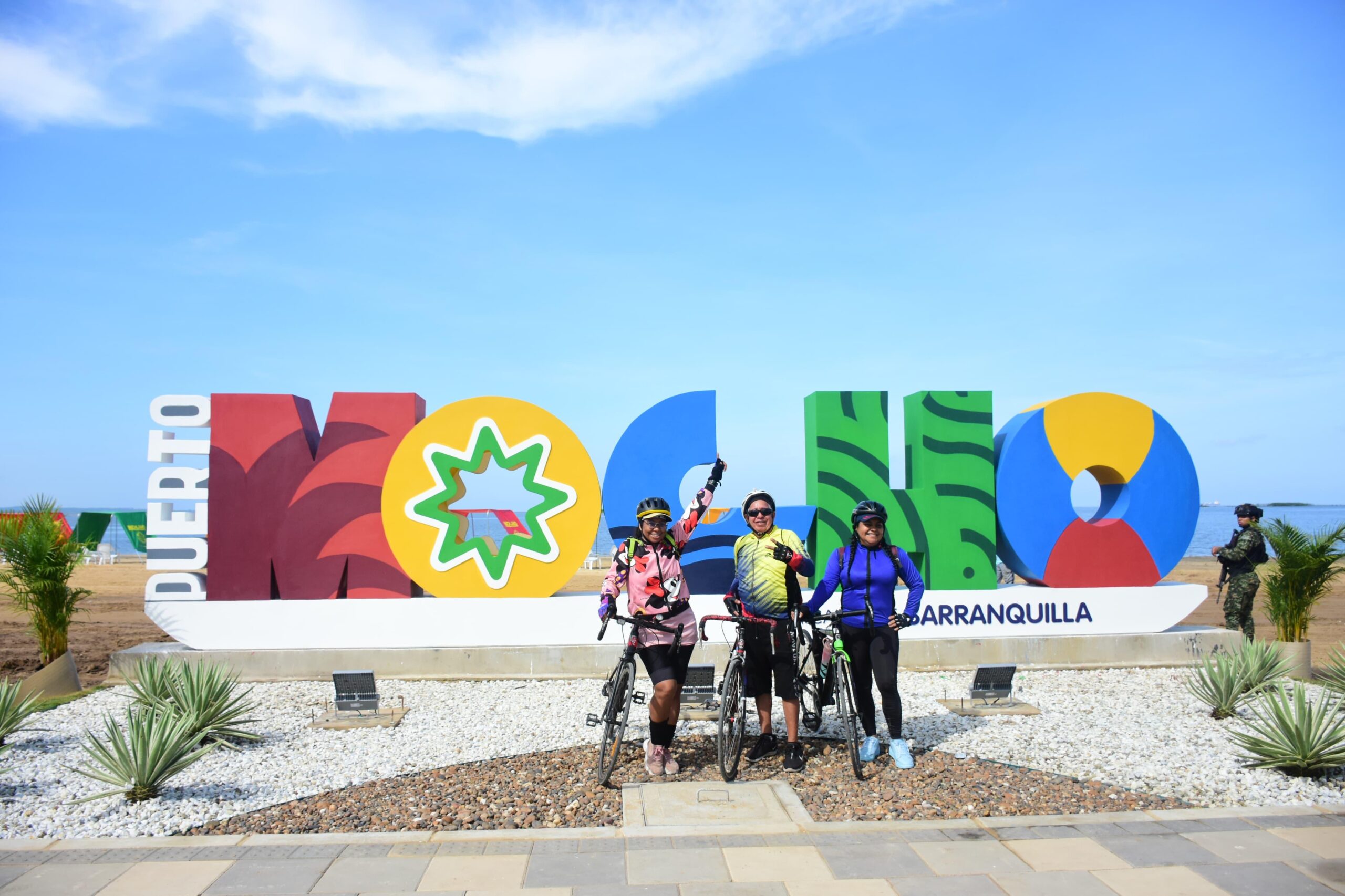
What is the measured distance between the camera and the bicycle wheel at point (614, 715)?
234 inches

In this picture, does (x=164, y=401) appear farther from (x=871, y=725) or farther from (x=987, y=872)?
(x=987, y=872)

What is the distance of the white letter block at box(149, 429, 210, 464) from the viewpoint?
1048cm

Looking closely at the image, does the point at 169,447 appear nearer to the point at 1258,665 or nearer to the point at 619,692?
the point at 619,692

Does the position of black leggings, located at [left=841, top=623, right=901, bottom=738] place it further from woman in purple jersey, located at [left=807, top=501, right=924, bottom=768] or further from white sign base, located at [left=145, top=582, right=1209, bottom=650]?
white sign base, located at [left=145, top=582, right=1209, bottom=650]

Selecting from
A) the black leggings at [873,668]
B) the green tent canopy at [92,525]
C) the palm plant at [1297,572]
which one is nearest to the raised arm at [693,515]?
the black leggings at [873,668]

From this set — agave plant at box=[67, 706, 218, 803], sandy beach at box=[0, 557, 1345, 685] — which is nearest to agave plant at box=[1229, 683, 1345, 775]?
sandy beach at box=[0, 557, 1345, 685]

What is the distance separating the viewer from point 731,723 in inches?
241

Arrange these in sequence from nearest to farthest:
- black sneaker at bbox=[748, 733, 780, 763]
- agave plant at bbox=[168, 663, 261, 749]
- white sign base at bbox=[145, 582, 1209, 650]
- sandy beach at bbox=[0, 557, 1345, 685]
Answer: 1. black sneaker at bbox=[748, 733, 780, 763]
2. agave plant at bbox=[168, 663, 261, 749]
3. white sign base at bbox=[145, 582, 1209, 650]
4. sandy beach at bbox=[0, 557, 1345, 685]

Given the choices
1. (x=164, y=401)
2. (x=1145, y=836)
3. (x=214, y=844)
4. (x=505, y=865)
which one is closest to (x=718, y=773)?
(x=505, y=865)

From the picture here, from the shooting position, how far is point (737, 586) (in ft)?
21.5

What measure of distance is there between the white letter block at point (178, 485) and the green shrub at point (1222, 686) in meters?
10.4

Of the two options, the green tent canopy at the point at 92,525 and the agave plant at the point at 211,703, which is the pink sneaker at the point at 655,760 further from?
the green tent canopy at the point at 92,525

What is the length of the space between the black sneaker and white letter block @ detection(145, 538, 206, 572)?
7112 mm

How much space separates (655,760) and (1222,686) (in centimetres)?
523
